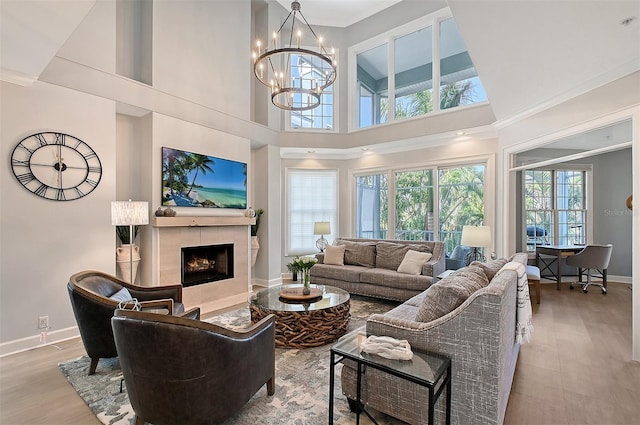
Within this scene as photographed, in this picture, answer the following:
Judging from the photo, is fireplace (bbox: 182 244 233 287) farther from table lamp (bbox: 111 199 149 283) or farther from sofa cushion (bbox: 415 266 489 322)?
sofa cushion (bbox: 415 266 489 322)

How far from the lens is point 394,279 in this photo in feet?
15.6

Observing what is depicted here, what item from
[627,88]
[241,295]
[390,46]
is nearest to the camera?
[627,88]

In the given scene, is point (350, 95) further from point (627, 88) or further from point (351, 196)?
point (627, 88)

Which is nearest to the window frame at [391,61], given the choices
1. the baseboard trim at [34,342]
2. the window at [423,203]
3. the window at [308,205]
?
the window at [423,203]

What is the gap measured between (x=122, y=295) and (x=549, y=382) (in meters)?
3.94

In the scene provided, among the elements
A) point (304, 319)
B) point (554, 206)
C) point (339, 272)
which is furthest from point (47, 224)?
point (554, 206)

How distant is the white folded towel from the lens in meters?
1.87

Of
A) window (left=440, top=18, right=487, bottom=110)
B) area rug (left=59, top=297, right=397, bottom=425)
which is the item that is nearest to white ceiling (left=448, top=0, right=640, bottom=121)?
window (left=440, top=18, right=487, bottom=110)

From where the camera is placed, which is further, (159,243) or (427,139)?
(427,139)

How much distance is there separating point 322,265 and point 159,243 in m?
2.68

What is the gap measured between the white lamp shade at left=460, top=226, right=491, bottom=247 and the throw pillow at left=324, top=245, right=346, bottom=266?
2.05 metres

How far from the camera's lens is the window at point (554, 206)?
664cm

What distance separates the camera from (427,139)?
20.0 ft

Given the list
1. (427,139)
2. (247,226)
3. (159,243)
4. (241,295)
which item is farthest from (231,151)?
(427,139)
